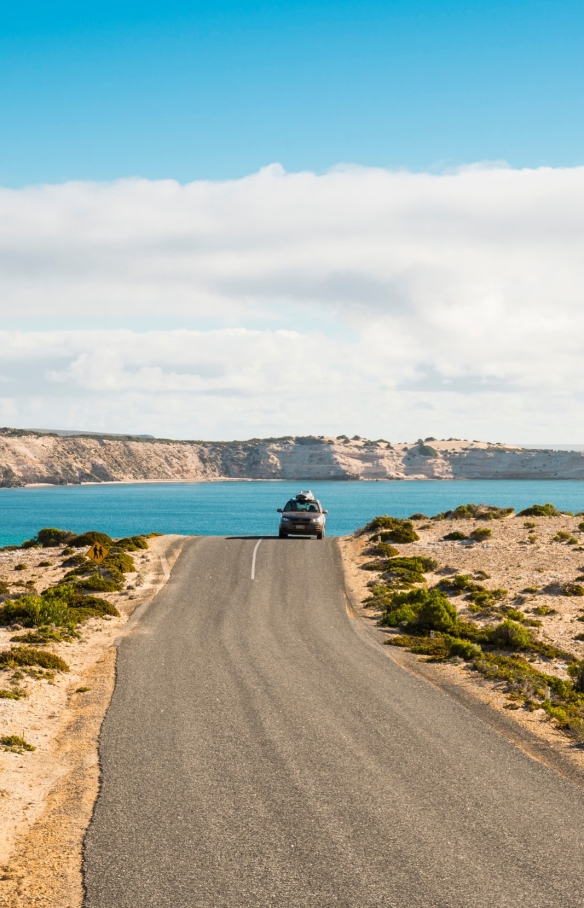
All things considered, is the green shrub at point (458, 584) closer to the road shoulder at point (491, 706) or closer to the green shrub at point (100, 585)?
the road shoulder at point (491, 706)

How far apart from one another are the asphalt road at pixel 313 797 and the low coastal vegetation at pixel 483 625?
2.29 metres

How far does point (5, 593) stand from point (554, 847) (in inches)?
1059

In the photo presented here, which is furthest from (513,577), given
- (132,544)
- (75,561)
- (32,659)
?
(32,659)

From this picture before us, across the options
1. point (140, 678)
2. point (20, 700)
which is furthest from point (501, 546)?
point (20, 700)

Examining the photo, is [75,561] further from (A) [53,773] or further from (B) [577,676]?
(A) [53,773]

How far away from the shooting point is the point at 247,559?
38.2 m

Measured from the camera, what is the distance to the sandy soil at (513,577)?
16.5 meters

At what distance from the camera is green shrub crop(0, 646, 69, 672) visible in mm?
17953

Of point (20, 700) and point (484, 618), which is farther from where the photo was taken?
point (484, 618)

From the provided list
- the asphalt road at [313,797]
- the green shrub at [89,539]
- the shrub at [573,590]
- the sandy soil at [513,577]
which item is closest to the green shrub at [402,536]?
the sandy soil at [513,577]

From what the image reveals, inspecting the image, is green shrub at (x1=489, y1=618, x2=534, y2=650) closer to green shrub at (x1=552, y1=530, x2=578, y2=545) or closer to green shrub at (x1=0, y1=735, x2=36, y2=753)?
green shrub at (x1=0, y1=735, x2=36, y2=753)

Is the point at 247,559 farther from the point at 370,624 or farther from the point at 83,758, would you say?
the point at 83,758

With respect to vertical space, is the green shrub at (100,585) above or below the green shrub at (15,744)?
below

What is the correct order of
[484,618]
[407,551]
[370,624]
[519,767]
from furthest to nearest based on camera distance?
[407,551], [484,618], [370,624], [519,767]
